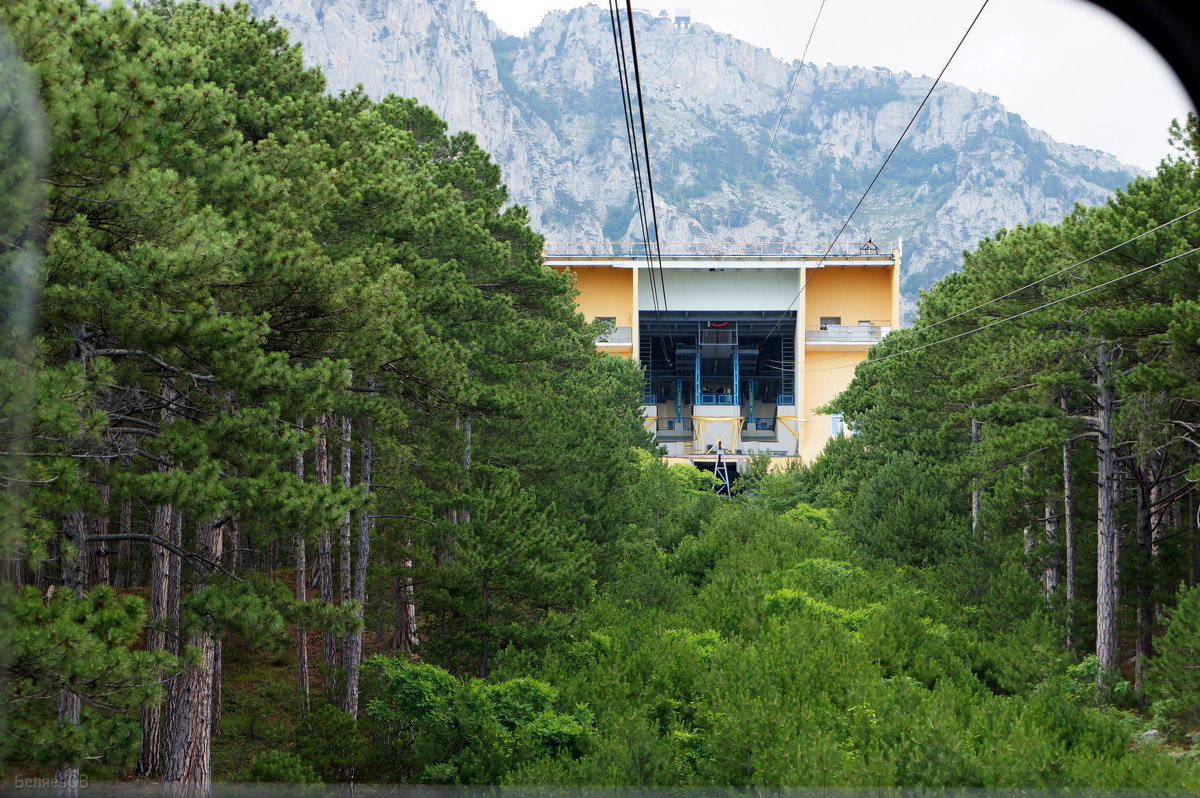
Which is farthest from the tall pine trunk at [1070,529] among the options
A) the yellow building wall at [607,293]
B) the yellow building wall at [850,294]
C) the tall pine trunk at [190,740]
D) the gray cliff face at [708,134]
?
the gray cliff face at [708,134]

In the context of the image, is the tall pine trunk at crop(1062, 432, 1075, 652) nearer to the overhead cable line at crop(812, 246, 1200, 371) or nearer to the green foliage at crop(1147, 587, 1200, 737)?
the overhead cable line at crop(812, 246, 1200, 371)

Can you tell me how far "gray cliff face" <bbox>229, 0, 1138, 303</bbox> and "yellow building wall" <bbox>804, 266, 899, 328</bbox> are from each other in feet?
226

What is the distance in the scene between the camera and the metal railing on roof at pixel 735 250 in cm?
5584

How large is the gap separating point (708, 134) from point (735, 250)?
12112 centimetres

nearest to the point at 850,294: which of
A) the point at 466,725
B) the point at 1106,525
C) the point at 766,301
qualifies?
the point at 766,301

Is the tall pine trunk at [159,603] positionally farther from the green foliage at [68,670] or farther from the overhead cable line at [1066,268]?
the overhead cable line at [1066,268]

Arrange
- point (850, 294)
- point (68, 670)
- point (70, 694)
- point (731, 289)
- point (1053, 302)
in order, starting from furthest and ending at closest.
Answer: point (850, 294) < point (731, 289) < point (1053, 302) < point (70, 694) < point (68, 670)

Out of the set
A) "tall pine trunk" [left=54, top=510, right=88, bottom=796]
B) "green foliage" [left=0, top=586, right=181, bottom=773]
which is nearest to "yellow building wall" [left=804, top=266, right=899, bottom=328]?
"tall pine trunk" [left=54, top=510, right=88, bottom=796]

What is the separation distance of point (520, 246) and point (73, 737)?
16178 mm

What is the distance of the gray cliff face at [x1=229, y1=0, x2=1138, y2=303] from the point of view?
133500 mm

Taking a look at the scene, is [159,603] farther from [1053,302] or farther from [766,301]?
[766,301]

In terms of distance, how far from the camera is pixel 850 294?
58.4m

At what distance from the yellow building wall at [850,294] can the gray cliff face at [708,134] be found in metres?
69.0

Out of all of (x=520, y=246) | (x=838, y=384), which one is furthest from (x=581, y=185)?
(x=520, y=246)
